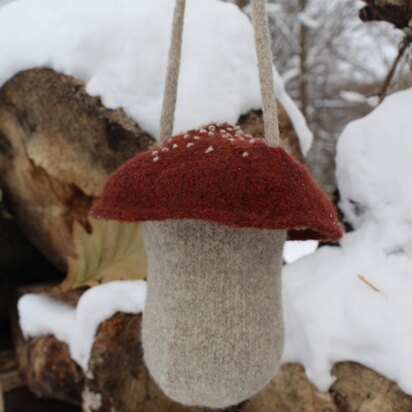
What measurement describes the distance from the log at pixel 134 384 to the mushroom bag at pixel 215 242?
12 cm

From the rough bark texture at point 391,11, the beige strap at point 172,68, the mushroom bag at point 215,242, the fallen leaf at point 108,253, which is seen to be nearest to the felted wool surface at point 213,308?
the mushroom bag at point 215,242

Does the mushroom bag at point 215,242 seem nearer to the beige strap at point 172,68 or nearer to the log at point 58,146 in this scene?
the beige strap at point 172,68

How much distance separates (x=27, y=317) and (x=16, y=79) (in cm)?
41

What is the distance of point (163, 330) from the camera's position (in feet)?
1.39

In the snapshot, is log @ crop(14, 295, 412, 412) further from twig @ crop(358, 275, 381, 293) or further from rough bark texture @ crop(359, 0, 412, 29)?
rough bark texture @ crop(359, 0, 412, 29)

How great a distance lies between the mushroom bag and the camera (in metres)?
0.33

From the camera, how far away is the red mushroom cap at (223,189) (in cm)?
32

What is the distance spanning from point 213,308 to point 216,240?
68 millimetres

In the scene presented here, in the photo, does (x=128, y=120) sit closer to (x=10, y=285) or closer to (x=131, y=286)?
(x=131, y=286)

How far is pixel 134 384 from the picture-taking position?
633 millimetres

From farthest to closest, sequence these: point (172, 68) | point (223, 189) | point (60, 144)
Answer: point (60, 144), point (172, 68), point (223, 189)

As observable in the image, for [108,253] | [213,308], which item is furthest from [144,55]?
[213,308]

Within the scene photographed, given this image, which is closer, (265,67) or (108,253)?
(265,67)

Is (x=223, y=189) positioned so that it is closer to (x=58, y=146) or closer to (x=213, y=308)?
(x=213, y=308)
